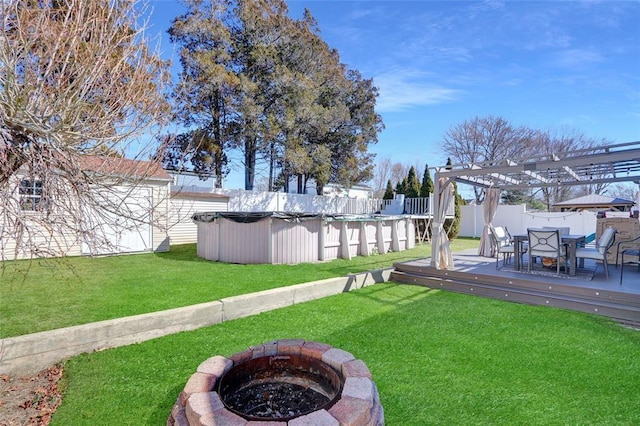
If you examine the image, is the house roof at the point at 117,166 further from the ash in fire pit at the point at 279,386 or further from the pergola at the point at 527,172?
the pergola at the point at 527,172

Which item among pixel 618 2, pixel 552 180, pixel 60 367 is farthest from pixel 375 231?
pixel 60 367

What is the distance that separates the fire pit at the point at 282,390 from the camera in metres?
1.75

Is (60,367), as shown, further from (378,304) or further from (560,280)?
(560,280)

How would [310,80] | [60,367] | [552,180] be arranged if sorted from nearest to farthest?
1. [60,367]
2. [552,180]
3. [310,80]

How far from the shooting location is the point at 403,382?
282 centimetres

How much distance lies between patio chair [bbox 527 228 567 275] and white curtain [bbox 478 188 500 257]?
2591 millimetres

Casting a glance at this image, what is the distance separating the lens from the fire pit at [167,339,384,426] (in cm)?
175

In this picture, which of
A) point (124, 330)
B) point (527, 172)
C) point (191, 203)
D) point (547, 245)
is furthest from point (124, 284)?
point (527, 172)

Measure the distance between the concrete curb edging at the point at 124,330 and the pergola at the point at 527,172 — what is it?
11.1 ft

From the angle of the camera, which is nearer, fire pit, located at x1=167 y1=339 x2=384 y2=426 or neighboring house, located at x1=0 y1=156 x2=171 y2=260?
fire pit, located at x1=167 y1=339 x2=384 y2=426

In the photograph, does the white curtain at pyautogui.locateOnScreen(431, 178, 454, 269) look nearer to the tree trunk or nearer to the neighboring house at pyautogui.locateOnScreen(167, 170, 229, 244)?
the neighboring house at pyautogui.locateOnScreen(167, 170, 229, 244)

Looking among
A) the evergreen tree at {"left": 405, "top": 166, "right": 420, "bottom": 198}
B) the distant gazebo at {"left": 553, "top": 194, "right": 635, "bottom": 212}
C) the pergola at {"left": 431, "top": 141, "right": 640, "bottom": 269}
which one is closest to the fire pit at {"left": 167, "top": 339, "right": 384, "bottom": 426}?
the pergola at {"left": 431, "top": 141, "right": 640, "bottom": 269}

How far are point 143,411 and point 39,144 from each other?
202cm

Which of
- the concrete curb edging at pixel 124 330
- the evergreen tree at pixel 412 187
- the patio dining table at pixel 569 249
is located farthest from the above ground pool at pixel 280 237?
the evergreen tree at pixel 412 187
